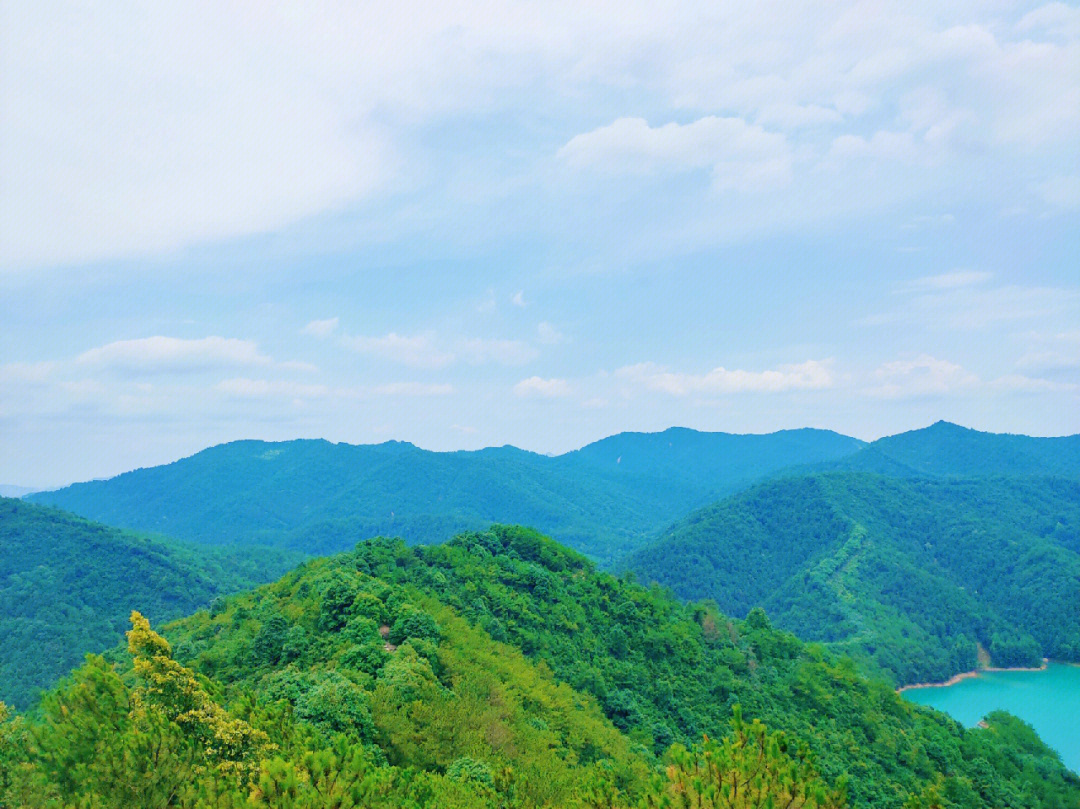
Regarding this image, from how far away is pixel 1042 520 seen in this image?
139 m

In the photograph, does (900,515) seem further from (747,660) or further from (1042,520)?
(747,660)

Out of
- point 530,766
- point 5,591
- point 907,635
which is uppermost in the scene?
point 530,766

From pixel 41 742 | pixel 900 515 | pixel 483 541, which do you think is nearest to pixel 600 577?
pixel 483 541

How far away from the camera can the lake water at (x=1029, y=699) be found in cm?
6888

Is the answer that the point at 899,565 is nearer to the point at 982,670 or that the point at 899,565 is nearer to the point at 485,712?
the point at 982,670

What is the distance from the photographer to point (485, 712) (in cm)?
2480

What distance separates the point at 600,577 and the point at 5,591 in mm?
92552

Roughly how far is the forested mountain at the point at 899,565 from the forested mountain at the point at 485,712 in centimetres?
4142

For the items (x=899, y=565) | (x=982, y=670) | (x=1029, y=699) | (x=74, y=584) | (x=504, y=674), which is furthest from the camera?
(x=899, y=565)

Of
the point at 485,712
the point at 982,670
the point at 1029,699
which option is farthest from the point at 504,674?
the point at 982,670

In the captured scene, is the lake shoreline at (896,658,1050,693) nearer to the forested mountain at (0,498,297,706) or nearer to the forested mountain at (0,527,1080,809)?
the forested mountain at (0,527,1080,809)

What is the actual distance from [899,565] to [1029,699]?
32.9 meters

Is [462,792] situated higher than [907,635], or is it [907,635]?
[462,792]

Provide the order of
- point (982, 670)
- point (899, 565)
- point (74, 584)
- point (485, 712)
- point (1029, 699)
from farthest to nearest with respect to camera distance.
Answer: point (899, 565) → point (74, 584) → point (982, 670) → point (1029, 699) → point (485, 712)
